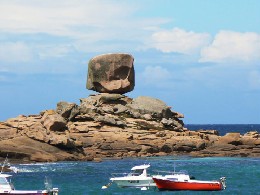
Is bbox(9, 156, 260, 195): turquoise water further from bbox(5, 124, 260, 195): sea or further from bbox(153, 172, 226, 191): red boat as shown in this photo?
bbox(153, 172, 226, 191): red boat

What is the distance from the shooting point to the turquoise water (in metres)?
73.8

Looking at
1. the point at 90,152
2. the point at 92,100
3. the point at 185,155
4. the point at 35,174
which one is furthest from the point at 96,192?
the point at 92,100

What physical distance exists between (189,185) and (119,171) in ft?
63.5

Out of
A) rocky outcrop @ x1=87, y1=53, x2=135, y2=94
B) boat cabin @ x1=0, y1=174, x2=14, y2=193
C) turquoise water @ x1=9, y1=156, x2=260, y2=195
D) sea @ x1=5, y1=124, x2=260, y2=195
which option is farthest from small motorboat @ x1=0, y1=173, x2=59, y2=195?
rocky outcrop @ x1=87, y1=53, x2=135, y2=94

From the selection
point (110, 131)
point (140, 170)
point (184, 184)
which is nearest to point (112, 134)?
point (110, 131)

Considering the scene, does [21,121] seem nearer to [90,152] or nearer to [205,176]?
[90,152]

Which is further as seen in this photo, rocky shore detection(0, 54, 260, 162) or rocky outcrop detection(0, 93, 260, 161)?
rocky outcrop detection(0, 93, 260, 161)

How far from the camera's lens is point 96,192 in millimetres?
71000

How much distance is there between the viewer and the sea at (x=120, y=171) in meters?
73.1

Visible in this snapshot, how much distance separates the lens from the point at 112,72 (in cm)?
12581

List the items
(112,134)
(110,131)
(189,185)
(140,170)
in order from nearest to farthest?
(189,185), (140,170), (112,134), (110,131)

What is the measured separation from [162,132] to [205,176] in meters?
30.2

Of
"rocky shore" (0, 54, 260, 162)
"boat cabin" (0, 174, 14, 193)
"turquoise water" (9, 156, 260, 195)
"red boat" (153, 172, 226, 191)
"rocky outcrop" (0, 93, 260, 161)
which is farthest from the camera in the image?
"rocky outcrop" (0, 93, 260, 161)

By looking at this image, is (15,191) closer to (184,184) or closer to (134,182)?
(134,182)
